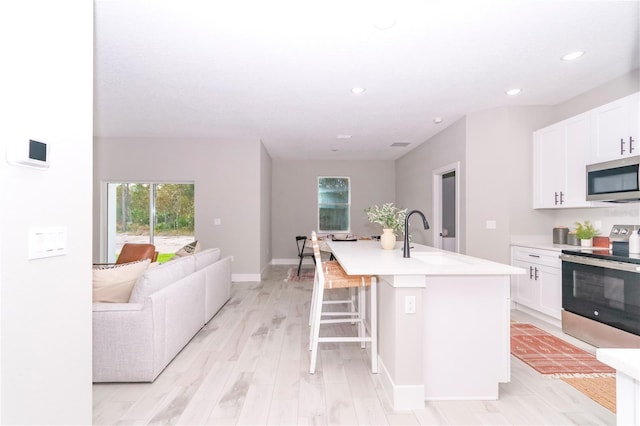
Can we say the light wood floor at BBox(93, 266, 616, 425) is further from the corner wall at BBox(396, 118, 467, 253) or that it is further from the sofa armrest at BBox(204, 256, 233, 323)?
the corner wall at BBox(396, 118, 467, 253)

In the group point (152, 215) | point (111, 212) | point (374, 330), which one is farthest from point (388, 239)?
point (111, 212)

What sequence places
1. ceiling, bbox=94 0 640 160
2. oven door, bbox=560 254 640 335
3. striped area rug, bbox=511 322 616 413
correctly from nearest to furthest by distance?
striped area rug, bbox=511 322 616 413 < ceiling, bbox=94 0 640 160 < oven door, bbox=560 254 640 335

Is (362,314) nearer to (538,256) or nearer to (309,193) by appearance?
(538,256)

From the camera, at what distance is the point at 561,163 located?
154 inches

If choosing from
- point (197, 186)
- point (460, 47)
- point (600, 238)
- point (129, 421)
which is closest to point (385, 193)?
point (197, 186)

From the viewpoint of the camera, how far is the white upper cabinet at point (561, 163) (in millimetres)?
3631

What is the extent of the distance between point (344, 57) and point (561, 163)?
2.86 metres

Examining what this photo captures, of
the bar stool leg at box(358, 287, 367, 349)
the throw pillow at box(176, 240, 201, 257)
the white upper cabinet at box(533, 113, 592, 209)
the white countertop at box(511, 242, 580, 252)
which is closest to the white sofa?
the throw pillow at box(176, 240, 201, 257)

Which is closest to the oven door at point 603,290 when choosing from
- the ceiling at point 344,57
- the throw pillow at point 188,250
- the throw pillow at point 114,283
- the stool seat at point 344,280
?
the ceiling at point 344,57

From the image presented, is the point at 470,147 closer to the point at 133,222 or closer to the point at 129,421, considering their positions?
the point at 129,421

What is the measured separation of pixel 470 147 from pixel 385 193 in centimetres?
409

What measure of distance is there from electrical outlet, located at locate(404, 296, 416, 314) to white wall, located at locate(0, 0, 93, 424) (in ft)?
5.50

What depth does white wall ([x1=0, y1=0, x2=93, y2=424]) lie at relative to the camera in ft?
3.57

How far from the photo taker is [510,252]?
439 cm
